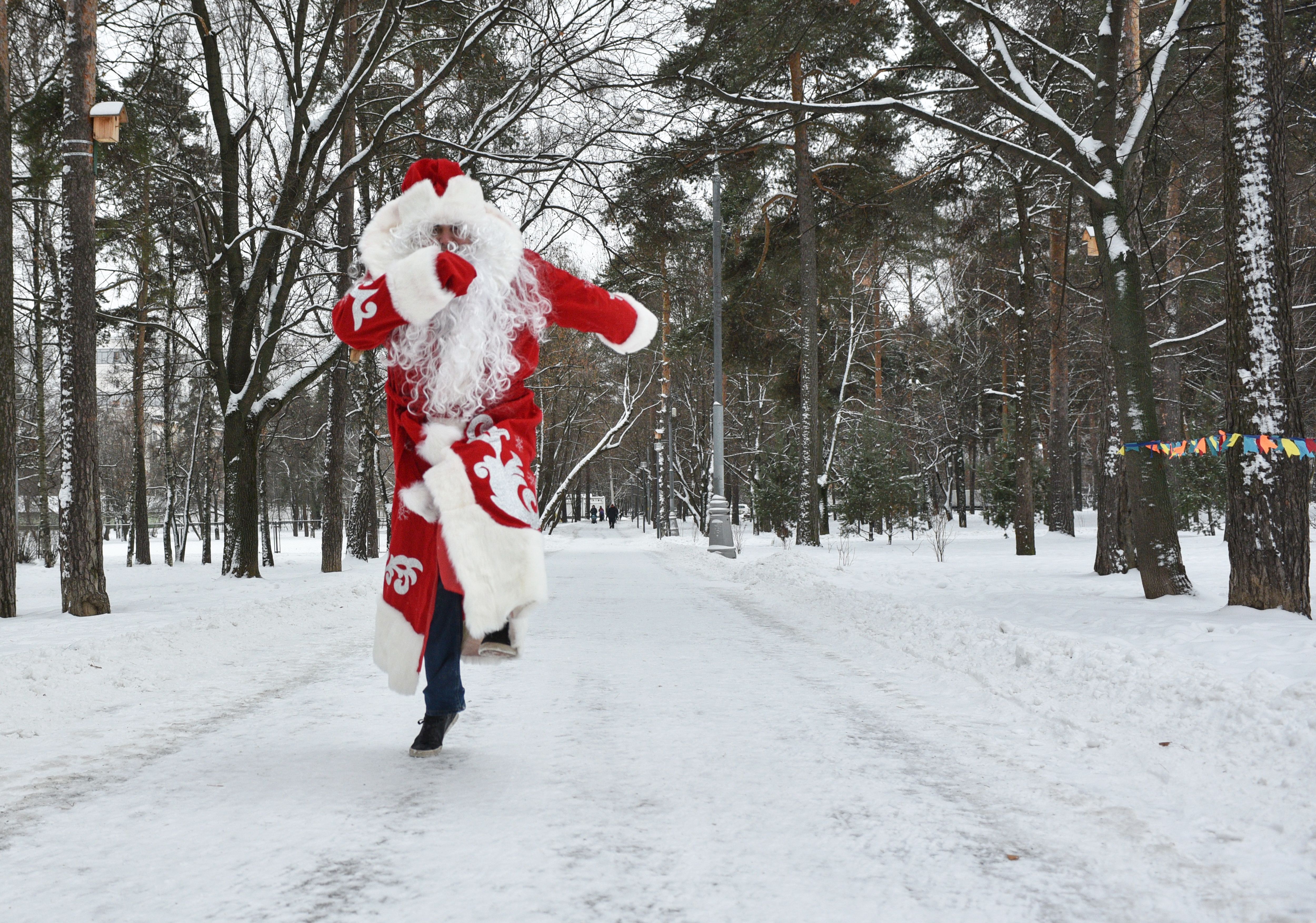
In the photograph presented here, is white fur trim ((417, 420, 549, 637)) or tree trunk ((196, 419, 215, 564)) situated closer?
white fur trim ((417, 420, 549, 637))

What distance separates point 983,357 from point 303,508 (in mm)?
50389

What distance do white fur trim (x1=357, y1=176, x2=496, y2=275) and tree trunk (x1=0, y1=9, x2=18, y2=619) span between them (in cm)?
694

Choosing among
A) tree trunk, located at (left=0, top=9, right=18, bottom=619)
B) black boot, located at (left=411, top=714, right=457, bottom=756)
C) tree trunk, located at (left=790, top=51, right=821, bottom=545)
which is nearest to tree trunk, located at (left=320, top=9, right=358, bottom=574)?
tree trunk, located at (left=0, top=9, right=18, bottom=619)

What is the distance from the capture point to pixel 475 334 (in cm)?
351

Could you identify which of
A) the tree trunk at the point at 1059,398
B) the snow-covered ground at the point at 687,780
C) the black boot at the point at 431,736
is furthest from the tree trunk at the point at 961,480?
the black boot at the point at 431,736

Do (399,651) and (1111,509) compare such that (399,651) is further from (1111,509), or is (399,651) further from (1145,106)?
(1111,509)

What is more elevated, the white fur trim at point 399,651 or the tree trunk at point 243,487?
the tree trunk at point 243,487

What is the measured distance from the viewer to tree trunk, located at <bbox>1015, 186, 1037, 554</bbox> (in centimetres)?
1666

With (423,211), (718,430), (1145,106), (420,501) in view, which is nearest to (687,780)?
(420,501)

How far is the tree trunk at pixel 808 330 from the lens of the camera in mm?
19031

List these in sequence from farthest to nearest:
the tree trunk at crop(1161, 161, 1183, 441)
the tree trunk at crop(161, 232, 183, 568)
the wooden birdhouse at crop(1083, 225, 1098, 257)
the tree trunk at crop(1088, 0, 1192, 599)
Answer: the tree trunk at crop(161, 232, 183, 568) → the tree trunk at crop(1161, 161, 1183, 441) → the wooden birdhouse at crop(1083, 225, 1098, 257) → the tree trunk at crop(1088, 0, 1192, 599)

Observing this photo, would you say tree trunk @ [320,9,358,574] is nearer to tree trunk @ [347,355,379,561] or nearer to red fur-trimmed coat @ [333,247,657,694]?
tree trunk @ [347,355,379,561]

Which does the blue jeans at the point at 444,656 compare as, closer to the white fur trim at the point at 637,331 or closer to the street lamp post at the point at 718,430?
the white fur trim at the point at 637,331

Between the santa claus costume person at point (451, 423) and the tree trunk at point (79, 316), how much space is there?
6.93 meters
